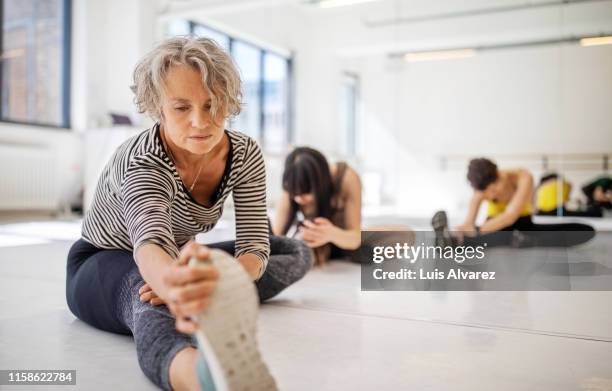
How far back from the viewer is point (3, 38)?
4.81 meters

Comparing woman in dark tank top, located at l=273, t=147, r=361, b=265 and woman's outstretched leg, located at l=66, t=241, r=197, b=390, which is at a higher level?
woman in dark tank top, located at l=273, t=147, r=361, b=265

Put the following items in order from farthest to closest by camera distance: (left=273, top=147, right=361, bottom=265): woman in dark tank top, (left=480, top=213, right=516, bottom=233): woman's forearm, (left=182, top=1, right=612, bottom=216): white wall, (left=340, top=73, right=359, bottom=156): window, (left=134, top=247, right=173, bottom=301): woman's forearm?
(left=340, top=73, right=359, bottom=156): window, (left=182, top=1, right=612, bottom=216): white wall, (left=480, top=213, right=516, bottom=233): woman's forearm, (left=273, top=147, right=361, bottom=265): woman in dark tank top, (left=134, top=247, right=173, bottom=301): woman's forearm

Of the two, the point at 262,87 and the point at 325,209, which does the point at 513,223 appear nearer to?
the point at 325,209

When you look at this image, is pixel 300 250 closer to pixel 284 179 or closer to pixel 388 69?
pixel 284 179

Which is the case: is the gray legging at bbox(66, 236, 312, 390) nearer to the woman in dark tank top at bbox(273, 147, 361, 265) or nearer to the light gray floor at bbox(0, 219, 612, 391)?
the light gray floor at bbox(0, 219, 612, 391)

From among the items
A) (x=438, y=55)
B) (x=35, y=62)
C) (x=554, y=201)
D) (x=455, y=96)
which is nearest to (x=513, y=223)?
(x=554, y=201)

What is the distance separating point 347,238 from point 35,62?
14.7 ft

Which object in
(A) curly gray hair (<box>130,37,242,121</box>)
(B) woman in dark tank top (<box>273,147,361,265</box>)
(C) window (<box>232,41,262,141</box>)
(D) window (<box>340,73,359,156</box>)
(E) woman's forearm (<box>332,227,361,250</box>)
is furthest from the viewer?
(C) window (<box>232,41,262,141</box>)

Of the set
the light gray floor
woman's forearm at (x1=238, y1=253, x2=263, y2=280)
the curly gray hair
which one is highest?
A: the curly gray hair

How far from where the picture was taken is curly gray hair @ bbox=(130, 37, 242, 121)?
878mm

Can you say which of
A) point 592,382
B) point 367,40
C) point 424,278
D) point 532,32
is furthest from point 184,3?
point 592,382

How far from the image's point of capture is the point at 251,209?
3.60 feet

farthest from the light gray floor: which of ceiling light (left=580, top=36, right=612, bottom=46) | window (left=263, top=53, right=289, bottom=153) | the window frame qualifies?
window (left=263, top=53, right=289, bottom=153)

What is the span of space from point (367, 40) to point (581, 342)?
6188 millimetres
